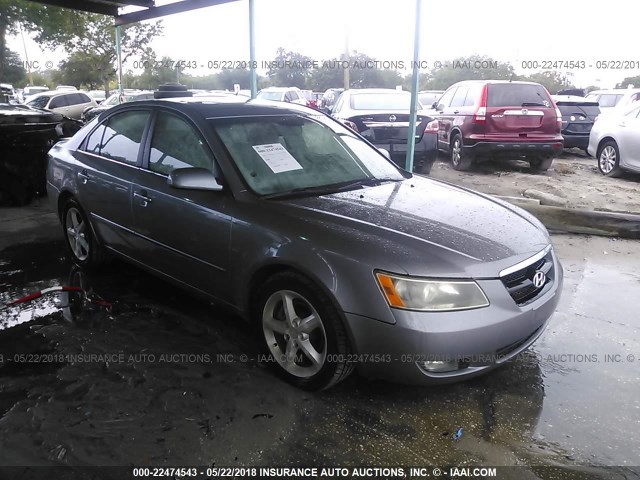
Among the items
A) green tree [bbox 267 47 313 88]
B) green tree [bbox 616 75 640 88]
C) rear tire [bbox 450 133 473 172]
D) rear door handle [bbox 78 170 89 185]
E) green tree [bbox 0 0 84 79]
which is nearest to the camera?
rear door handle [bbox 78 170 89 185]

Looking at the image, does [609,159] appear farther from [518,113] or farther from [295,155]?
[295,155]

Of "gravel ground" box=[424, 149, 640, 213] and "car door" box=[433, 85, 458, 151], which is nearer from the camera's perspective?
"gravel ground" box=[424, 149, 640, 213]

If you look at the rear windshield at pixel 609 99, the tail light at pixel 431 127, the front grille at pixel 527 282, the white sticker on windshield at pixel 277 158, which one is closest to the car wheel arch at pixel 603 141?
the tail light at pixel 431 127

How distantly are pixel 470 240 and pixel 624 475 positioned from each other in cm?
123

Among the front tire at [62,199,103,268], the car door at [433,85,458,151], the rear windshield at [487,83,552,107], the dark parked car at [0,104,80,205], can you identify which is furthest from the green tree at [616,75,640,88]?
the front tire at [62,199,103,268]

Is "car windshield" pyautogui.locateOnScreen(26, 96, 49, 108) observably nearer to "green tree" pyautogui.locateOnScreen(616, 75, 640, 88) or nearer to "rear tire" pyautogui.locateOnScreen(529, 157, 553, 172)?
"rear tire" pyautogui.locateOnScreen(529, 157, 553, 172)

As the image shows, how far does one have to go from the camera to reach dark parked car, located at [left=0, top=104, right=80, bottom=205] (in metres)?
6.83

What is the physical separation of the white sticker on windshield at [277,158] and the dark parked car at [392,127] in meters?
4.58

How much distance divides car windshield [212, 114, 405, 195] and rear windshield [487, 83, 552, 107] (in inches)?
237

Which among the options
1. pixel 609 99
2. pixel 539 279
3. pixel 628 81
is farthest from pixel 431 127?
pixel 628 81

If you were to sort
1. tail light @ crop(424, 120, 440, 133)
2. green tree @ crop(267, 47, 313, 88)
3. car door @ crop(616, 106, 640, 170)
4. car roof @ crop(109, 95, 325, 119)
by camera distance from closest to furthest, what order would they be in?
car roof @ crop(109, 95, 325, 119), tail light @ crop(424, 120, 440, 133), car door @ crop(616, 106, 640, 170), green tree @ crop(267, 47, 313, 88)

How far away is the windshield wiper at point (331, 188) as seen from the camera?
305 centimetres

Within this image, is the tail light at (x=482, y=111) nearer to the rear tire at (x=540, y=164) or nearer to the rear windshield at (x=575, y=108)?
the rear tire at (x=540, y=164)

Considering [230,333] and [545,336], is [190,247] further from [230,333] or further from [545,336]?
[545,336]
